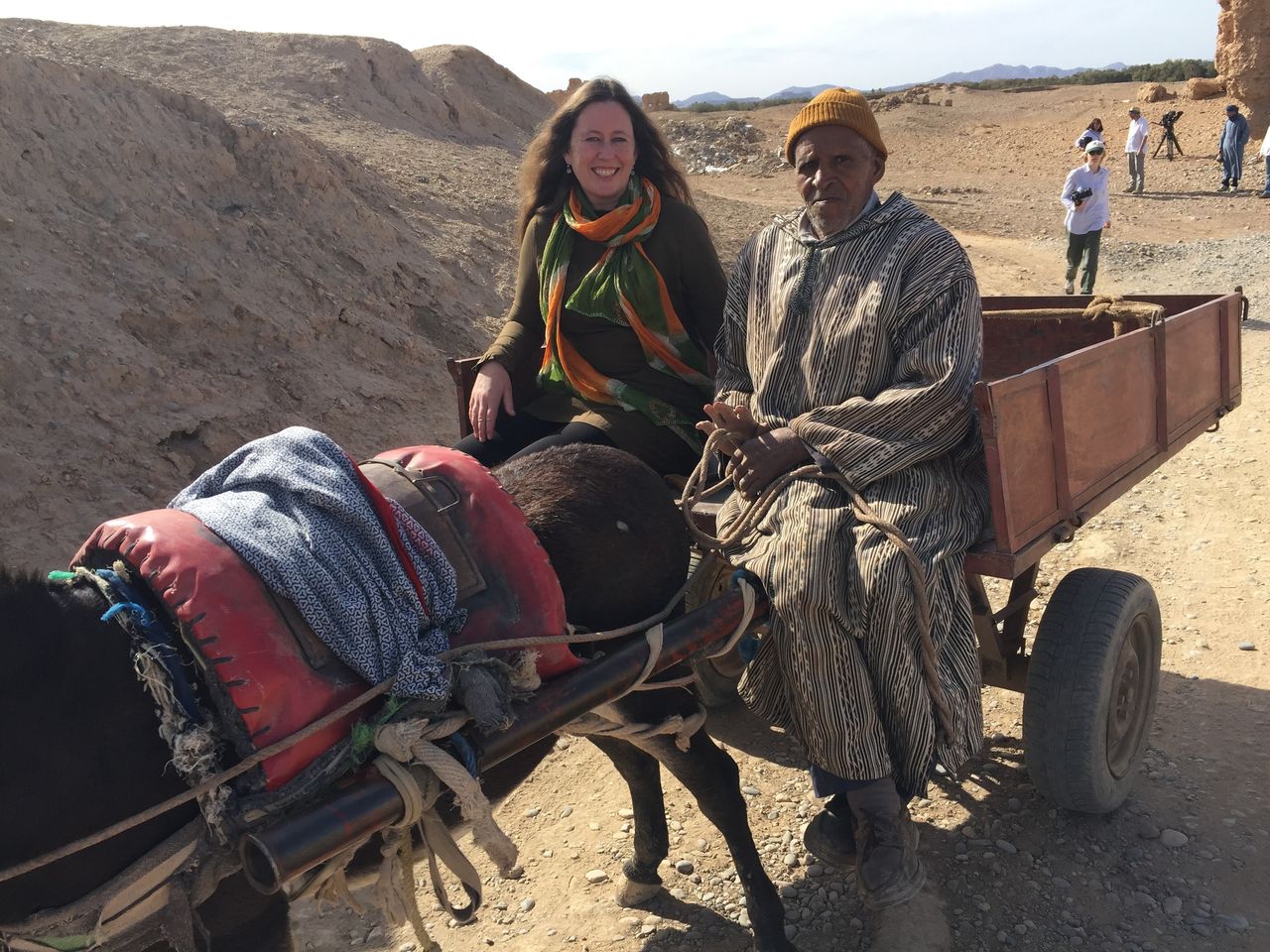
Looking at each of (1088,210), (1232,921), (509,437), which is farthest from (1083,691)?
(1088,210)

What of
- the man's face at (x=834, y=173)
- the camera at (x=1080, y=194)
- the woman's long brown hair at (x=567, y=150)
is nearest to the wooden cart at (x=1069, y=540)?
the man's face at (x=834, y=173)

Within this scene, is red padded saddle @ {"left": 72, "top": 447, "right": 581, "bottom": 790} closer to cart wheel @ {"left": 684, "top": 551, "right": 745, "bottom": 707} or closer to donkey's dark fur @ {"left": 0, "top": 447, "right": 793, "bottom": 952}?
donkey's dark fur @ {"left": 0, "top": 447, "right": 793, "bottom": 952}

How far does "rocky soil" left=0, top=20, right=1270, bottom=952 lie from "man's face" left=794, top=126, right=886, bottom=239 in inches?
71.1

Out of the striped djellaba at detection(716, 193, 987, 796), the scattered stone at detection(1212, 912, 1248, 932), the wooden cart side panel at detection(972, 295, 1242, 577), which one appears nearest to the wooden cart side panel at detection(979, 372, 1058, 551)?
the wooden cart side panel at detection(972, 295, 1242, 577)

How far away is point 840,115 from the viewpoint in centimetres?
260

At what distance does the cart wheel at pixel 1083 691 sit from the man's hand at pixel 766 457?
3.06 ft

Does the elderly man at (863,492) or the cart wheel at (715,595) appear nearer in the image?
the elderly man at (863,492)

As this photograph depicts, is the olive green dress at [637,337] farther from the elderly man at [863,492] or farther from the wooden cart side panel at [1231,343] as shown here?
the wooden cart side panel at [1231,343]

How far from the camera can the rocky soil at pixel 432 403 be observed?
279 cm

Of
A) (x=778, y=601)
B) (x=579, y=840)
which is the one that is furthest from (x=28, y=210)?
(x=778, y=601)

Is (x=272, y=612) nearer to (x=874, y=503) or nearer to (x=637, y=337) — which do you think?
(x=874, y=503)

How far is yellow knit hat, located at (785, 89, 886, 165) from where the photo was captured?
2.60 meters

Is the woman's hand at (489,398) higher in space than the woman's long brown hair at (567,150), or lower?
lower

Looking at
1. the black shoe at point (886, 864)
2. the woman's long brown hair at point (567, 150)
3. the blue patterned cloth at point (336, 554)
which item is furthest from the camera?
the woman's long brown hair at point (567, 150)
